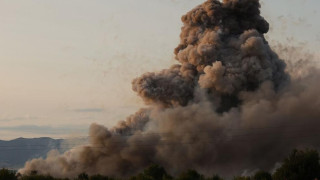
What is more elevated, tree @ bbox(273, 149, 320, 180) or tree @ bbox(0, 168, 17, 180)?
tree @ bbox(0, 168, 17, 180)

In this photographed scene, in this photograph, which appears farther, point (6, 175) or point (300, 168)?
point (6, 175)

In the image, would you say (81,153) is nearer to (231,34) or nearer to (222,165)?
(222,165)

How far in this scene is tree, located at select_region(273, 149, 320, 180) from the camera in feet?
151

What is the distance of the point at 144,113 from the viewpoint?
9962 cm

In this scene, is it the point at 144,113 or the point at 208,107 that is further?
Result: the point at 144,113

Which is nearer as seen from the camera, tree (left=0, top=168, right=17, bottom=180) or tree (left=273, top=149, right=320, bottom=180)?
tree (left=273, top=149, right=320, bottom=180)

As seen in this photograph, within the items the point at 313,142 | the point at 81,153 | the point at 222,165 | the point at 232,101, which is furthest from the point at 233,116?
the point at 81,153

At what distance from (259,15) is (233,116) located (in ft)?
69.1

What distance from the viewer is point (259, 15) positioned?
98.8 metres

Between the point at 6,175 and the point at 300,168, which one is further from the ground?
the point at 6,175

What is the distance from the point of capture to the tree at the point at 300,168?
151 ft

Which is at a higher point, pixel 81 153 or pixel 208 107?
pixel 208 107

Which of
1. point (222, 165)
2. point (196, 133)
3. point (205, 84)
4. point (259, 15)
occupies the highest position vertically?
point (259, 15)

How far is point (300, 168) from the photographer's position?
152ft
